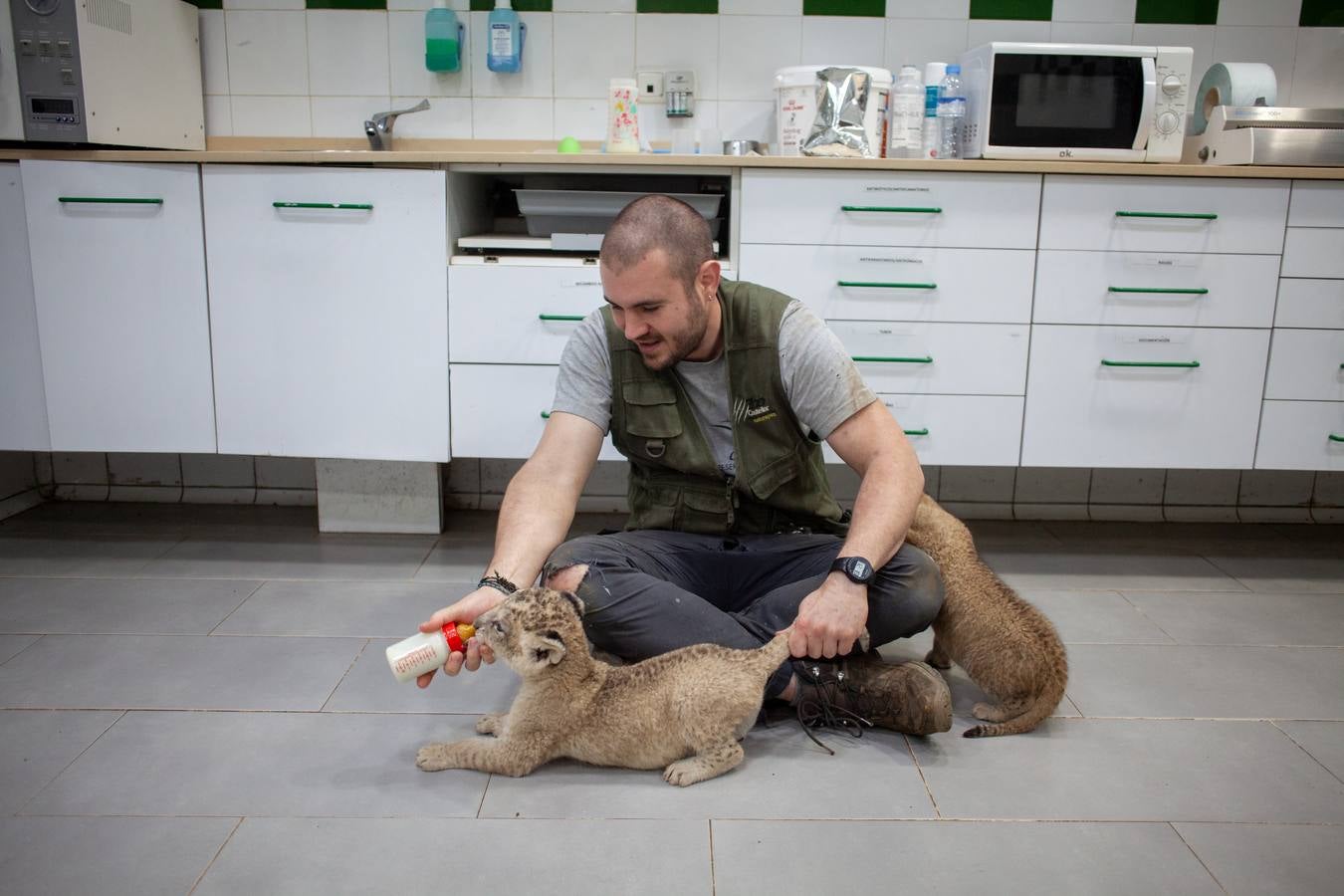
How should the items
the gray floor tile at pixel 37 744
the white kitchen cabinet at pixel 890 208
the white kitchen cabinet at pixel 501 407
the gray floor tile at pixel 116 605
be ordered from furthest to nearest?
the white kitchen cabinet at pixel 501 407 → the white kitchen cabinet at pixel 890 208 → the gray floor tile at pixel 116 605 → the gray floor tile at pixel 37 744

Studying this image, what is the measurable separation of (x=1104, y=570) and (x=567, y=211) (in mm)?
1793

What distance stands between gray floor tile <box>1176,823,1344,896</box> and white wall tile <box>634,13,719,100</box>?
2.53 metres

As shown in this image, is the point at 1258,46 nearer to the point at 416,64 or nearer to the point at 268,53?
the point at 416,64

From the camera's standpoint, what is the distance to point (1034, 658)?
1.84 metres

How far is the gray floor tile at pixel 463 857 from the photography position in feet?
4.83

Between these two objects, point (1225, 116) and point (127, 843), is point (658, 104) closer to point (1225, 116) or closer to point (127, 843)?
point (1225, 116)

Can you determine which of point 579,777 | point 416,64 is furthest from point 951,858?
point 416,64

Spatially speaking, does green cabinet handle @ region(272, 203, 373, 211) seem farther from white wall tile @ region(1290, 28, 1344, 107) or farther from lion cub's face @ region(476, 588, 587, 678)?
white wall tile @ region(1290, 28, 1344, 107)

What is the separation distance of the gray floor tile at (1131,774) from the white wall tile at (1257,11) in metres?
2.36

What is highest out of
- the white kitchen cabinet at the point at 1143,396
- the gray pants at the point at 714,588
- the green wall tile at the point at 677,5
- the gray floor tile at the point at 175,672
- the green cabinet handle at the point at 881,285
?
the green wall tile at the point at 677,5

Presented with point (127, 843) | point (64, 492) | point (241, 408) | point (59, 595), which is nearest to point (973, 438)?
point (241, 408)

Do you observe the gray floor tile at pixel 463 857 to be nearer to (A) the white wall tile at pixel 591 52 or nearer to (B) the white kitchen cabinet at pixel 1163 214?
(B) the white kitchen cabinet at pixel 1163 214

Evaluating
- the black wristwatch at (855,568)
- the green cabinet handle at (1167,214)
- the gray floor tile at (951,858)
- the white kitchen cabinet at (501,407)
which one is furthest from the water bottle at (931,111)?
the gray floor tile at (951,858)

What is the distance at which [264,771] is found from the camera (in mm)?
1781
